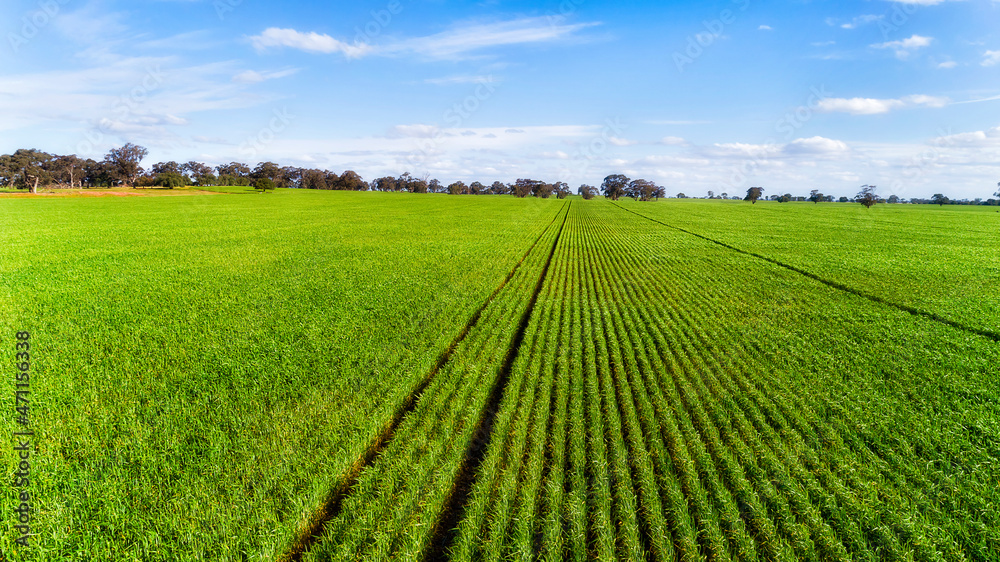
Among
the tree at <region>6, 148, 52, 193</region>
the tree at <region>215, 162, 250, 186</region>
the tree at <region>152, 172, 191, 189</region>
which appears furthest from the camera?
the tree at <region>215, 162, 250, 186</region>

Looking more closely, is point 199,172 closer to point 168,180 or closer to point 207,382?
point 168,180

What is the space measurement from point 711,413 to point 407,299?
11.4m

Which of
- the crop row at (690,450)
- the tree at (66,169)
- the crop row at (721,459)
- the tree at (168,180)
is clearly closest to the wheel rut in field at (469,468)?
the crop row at (690,450)

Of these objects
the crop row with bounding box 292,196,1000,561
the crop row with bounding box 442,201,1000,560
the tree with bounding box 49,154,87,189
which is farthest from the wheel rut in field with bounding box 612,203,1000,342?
the tree with bounding box 49,154,87,189

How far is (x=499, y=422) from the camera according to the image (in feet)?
25.9

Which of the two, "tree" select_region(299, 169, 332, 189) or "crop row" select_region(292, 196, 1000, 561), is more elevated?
"tree" select_region(299, 169, 332, 189)

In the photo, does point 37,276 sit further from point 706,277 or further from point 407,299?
point 706,277

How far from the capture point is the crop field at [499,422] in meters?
5.52

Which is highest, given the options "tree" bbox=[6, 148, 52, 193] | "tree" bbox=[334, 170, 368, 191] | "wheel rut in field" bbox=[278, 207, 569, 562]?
"tree" bbox=[334, 170, 368, 191]

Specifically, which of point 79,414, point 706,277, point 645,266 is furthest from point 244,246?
point 706,277

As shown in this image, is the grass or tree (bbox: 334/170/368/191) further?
tree (bbox: 334/170/368/191)

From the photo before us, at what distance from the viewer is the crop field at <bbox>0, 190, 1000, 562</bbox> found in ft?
18.1

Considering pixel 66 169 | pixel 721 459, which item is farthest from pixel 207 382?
pixel 66 169

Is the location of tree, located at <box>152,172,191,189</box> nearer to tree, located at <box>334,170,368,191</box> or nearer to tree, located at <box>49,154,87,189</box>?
tree, located at <box>49,154,87,189</box>
